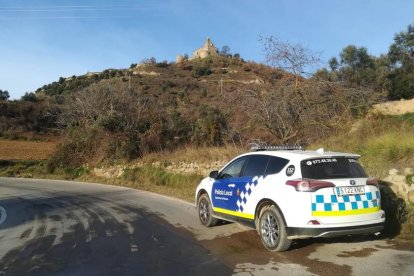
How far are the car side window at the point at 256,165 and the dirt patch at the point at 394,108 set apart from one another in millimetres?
9805

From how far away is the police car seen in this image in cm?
737

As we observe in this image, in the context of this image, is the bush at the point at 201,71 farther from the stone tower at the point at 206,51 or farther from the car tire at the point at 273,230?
the car tire at the point at 273,230

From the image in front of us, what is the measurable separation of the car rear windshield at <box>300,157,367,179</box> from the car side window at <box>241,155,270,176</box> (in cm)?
104

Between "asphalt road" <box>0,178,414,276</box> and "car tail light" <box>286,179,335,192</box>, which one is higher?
"car tail light" <box>286,179,335,192</box>

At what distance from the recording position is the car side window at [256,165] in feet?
28.5

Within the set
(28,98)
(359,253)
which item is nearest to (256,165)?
(359,253)

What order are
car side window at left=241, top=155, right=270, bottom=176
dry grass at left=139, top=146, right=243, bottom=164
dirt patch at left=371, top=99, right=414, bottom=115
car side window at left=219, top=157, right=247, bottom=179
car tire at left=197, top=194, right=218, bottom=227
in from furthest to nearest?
dry grass at left=139, top=146, right=243, bottom=164 → dirt patch at left=371, top=99, right=414, bottom=115 → car tire at left=197, top=194, right=218, bottom=227 → car side window at left=219, top=157, right=247, bottom=179 → car side window at left=241, top=155, right=270, bottom=176

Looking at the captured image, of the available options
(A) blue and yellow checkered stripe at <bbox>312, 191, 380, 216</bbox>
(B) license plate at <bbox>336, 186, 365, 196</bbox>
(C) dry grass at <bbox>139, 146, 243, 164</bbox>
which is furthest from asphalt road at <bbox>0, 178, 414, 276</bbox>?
(C) dry grass at <bbox>139, 146, 243, 164</bbox>

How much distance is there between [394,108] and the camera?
950 inches

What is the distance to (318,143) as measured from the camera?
16.3 m

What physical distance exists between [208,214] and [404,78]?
37941 mm

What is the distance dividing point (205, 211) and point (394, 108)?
17.0 m

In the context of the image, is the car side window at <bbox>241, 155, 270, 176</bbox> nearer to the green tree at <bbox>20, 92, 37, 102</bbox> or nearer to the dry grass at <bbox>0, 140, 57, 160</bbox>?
the dry grass at <bbox>0, 140, 57, 160</bbox>

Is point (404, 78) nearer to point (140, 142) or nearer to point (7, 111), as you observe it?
point (140, 142)
